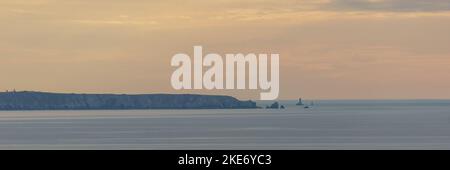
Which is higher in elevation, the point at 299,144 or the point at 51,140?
the point at 51,140
